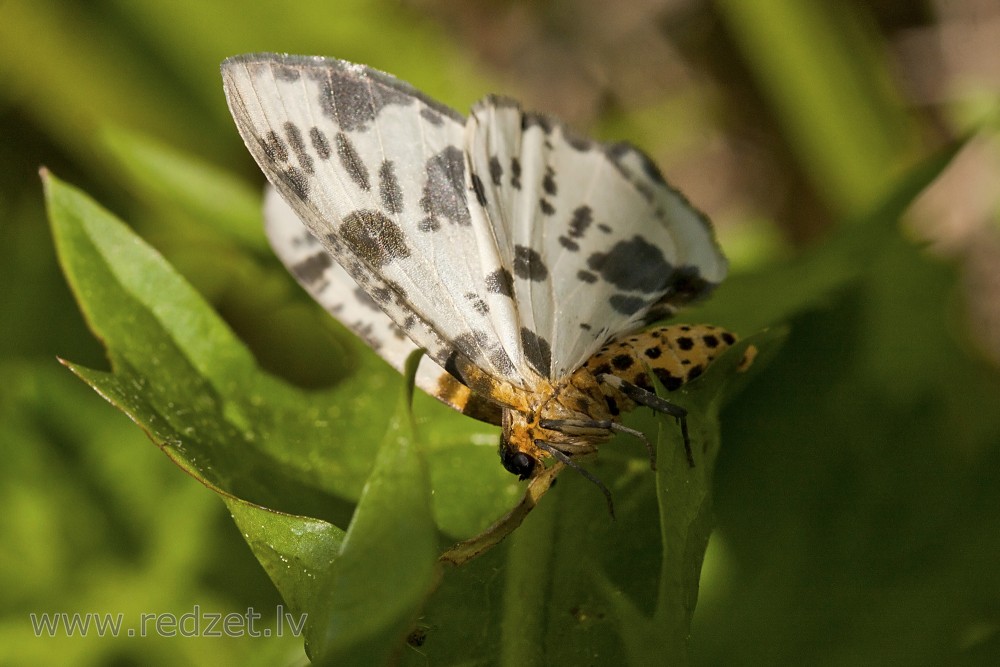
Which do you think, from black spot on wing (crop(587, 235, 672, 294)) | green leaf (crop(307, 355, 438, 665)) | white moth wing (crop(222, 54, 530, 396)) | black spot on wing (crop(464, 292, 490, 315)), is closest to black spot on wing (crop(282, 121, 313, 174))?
white moth wing (crop(222, 54, 530, 396))

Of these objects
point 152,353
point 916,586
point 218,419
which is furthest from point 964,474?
point 152,353

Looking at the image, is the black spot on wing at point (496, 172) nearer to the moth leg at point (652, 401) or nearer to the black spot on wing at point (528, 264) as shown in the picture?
the black spot on wing at point (528, 264)

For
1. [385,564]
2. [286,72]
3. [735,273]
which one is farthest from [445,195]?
[735,273]

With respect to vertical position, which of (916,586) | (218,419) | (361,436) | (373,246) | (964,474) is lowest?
(916,586)

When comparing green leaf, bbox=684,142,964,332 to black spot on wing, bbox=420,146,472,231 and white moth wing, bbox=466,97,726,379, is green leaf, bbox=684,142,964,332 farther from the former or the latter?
black spot on wing, bbox=420,146,472,231

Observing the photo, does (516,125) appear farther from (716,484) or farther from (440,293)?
(716,484)

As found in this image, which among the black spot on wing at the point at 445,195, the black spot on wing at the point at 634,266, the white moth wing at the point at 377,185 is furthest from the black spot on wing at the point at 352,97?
the black spot on wing at the point at 634,266
